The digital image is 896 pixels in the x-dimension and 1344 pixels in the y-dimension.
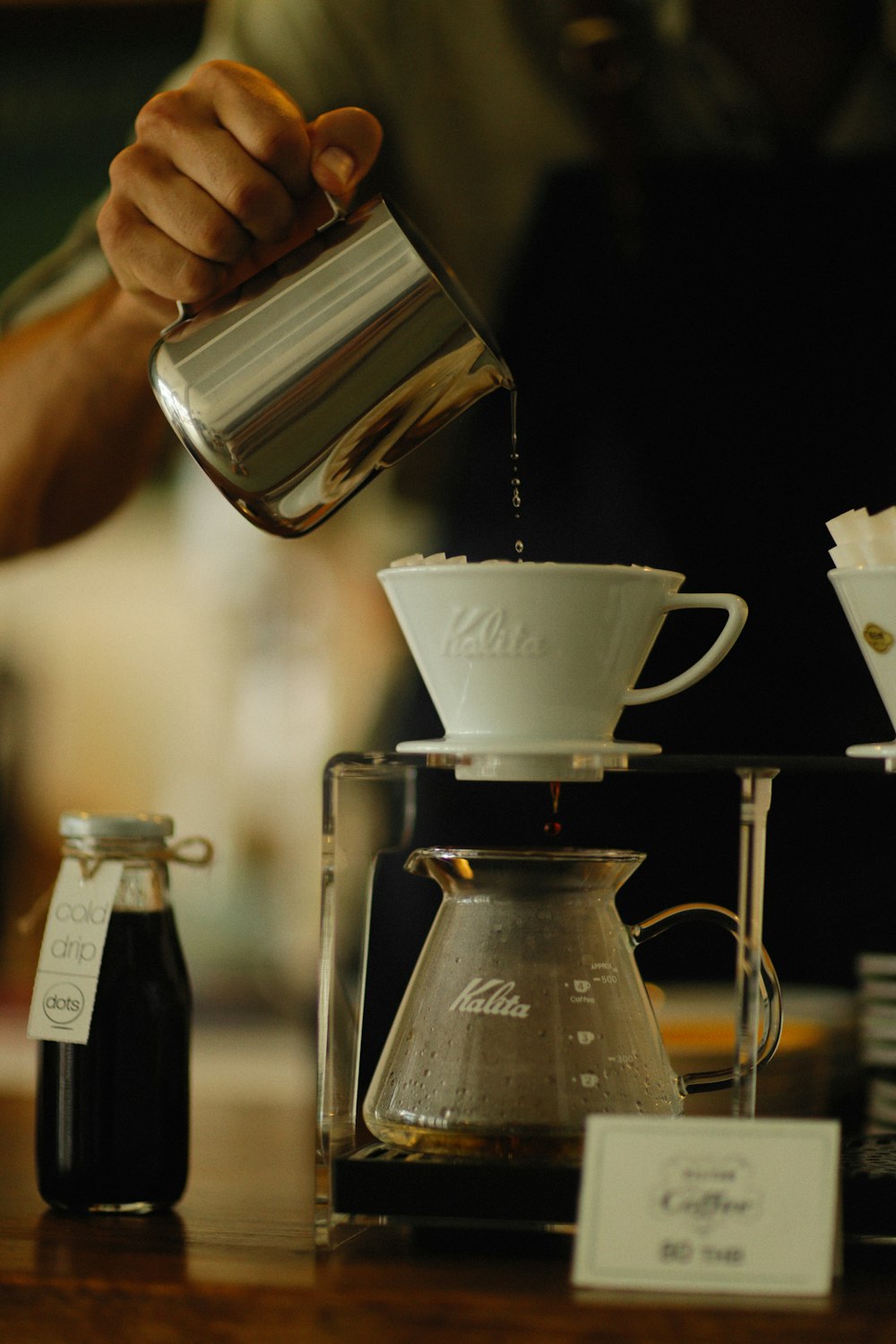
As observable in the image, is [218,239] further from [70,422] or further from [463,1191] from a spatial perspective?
[70,422]

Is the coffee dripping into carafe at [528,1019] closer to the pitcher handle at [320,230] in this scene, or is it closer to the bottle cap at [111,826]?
the bottle cap at [111,826]

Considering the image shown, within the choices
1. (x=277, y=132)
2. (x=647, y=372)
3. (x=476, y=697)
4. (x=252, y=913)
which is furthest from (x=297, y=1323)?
(x=252, y=913)

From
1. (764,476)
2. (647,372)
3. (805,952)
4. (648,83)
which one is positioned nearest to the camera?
(805,952)

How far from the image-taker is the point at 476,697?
0.65 m

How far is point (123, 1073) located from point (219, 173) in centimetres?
45

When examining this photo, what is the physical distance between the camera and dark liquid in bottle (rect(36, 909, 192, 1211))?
27.9 inches

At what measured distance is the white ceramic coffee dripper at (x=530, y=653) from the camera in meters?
0.63

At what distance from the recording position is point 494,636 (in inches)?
25.0

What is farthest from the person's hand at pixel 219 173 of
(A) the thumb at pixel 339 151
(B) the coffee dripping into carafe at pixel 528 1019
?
(B) the coffee dripping into carafe at pixel 528 1019

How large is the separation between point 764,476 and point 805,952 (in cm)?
45

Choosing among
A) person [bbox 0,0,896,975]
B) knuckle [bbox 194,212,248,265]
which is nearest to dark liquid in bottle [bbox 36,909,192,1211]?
knuckle [bbox 194,212,248,265]

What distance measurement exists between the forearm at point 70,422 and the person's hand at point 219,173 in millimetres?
452

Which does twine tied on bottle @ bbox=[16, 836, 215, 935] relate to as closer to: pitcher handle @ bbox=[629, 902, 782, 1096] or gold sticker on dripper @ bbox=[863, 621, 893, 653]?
pitcher handle @ bbox=[629, 902, 782, 1096]

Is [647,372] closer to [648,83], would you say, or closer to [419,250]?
[648,83]
